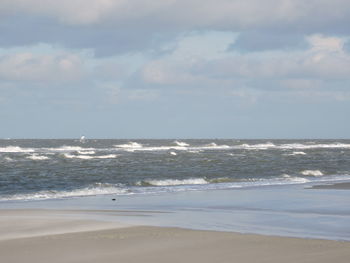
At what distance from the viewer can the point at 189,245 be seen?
11.5m

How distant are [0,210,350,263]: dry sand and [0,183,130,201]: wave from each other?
1019cm

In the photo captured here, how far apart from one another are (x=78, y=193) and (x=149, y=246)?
15.3 meters

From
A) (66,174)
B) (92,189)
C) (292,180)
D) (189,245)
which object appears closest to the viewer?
(189,245)

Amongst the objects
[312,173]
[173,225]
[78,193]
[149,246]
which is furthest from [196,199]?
[312,173]

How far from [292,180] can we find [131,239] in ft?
74.4

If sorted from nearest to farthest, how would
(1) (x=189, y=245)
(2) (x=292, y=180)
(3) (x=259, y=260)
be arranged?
(3) (x=259, y=260)
(1) (x=189, y=245)
(2) (x=292, y=180)

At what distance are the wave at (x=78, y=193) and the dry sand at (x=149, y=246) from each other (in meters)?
10.2

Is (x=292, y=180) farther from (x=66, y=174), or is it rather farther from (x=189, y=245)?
(x=189, y=245)

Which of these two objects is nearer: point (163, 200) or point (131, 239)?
point (131, 239)

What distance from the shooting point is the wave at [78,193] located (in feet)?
79.1

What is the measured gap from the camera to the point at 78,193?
2623cm

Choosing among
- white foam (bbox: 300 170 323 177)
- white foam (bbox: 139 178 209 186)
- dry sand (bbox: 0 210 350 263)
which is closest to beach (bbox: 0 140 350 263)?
dry sand (bbox: 0 210 350 263)

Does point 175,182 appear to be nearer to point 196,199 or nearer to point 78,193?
point 78,193

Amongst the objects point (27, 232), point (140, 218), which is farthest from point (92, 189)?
point (27, 232)
